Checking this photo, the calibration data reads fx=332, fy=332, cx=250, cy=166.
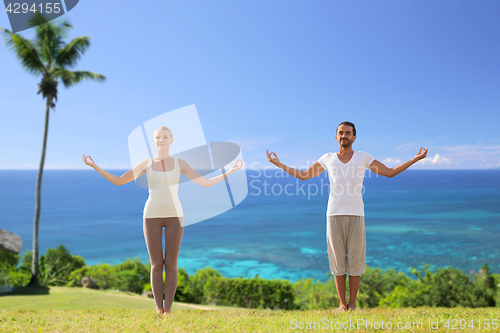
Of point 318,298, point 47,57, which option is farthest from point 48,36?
point 318,298

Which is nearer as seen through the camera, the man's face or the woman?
the woman

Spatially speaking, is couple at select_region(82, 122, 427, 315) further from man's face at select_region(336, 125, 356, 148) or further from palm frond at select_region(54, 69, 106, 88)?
palm frond at select_region(54, 69, 106, 88)

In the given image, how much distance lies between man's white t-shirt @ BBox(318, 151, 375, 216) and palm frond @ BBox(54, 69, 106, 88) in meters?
15.7

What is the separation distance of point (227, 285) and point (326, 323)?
16.8m

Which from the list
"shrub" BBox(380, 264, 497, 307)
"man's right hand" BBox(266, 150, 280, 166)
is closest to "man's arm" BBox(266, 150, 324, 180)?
"man's right hand" BBox(266, 150, 280, 166)

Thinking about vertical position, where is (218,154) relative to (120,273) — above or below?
above

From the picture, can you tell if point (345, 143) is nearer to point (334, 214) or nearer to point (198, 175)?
point (334, 214)

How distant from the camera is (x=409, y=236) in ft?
235

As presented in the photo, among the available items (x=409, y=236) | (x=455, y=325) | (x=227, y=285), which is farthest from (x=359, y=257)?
(x=409, y=236)

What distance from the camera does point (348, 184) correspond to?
4559 mm

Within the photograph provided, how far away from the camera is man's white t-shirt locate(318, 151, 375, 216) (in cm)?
452

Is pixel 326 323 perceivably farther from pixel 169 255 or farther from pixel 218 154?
pixel 218 154

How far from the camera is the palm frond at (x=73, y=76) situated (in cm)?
1623

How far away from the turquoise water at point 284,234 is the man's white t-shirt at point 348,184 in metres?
46.6
